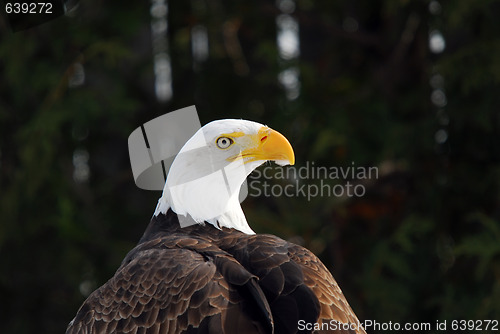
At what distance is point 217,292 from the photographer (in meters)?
2.93

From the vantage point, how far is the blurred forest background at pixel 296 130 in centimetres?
639

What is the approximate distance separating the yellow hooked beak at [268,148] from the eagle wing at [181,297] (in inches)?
18.5

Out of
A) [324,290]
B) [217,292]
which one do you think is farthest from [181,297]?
[324,290]

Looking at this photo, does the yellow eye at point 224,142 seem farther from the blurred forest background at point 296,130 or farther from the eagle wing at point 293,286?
the blurred forest background at point 296,130

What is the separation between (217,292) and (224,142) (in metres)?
0.82

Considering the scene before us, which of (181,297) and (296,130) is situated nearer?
(181,297)

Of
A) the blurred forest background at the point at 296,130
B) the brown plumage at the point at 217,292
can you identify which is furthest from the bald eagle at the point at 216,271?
the blurred forest background at the point at 296,130

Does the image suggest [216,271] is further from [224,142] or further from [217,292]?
[224,142]

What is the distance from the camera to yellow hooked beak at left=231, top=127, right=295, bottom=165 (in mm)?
3535

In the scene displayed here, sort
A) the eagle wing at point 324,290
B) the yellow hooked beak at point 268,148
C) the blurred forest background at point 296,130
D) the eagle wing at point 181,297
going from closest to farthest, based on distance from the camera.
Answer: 1. the eagle wing at point 181,297
2. the eagle wing at point 324,290
3. the yellow hooked beak at point 268,148
4. the blurred forest background at point 296,130

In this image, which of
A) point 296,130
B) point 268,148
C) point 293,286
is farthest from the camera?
point 296,130

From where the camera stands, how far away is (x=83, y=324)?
3.37 meters

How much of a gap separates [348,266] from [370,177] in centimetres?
75

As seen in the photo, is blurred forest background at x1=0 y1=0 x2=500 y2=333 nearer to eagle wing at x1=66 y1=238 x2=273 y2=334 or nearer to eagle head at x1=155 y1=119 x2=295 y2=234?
eagle head at x1=155 y1=119 x2=295 y2=234
